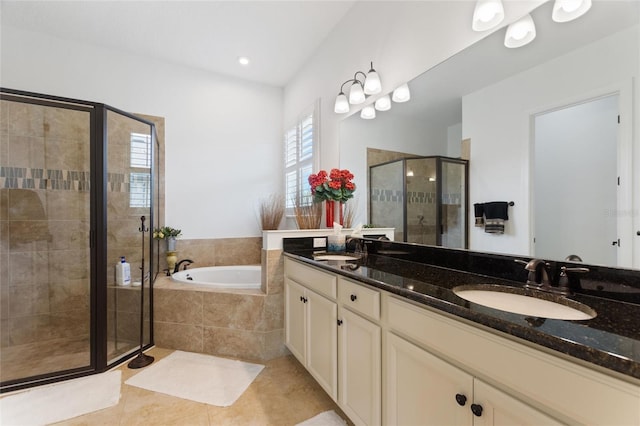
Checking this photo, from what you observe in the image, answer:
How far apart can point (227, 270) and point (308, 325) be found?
184cm

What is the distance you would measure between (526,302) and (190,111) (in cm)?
360

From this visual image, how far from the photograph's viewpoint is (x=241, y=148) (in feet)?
12.1

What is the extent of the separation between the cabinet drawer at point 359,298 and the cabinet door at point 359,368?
39 mm

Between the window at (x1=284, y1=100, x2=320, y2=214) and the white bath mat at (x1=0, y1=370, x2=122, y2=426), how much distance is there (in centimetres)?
206

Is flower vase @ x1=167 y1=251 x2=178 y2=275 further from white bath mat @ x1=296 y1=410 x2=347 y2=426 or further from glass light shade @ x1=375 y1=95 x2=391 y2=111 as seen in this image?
glass light shade @ x1=375 y1=95 x2=391 y2=111

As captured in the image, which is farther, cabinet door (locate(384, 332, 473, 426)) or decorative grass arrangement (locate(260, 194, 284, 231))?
decorative grass arrangement (locate(260, 194, 284, 231))

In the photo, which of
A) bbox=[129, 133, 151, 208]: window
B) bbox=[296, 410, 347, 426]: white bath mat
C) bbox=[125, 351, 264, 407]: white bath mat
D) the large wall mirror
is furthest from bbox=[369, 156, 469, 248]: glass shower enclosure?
bbox=[129, 133, 151, 208]: window

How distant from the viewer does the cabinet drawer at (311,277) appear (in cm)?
157

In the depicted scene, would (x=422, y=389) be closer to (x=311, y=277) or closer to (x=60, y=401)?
(x=311, y=277)

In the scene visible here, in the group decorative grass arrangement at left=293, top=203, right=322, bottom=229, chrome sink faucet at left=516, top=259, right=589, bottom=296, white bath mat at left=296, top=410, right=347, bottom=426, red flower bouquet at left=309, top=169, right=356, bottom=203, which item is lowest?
white bath mat at left=296, top=410, right=347, bottom=426

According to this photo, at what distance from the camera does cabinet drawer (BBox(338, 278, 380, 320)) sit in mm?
1233

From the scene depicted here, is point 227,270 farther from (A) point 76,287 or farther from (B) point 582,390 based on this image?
(B) point 582,390

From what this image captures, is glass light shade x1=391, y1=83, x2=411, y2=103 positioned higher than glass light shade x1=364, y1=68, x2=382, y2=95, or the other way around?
glass light shade x1=364, y1=68, x2=382, y2=95

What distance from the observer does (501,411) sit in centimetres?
76
